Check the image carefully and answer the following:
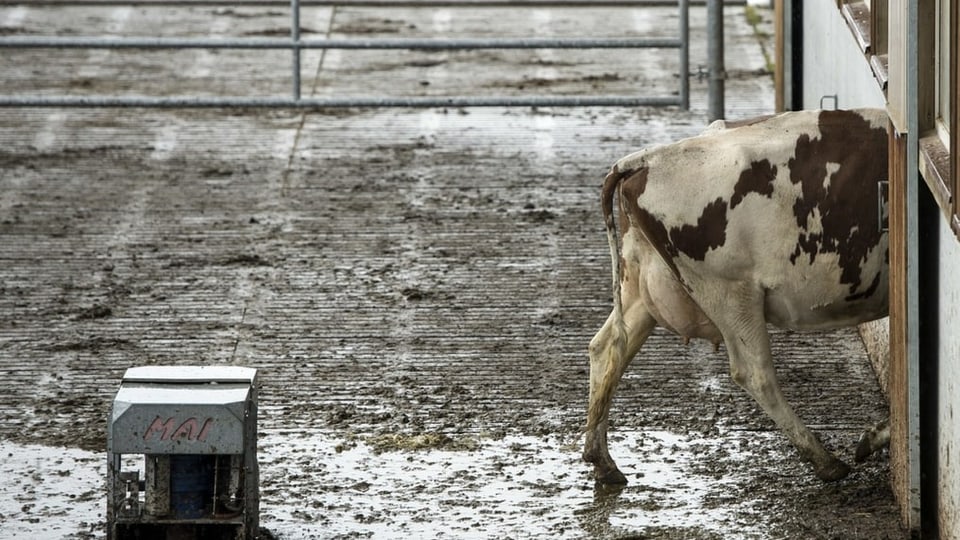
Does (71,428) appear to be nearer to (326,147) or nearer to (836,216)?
(836,216)

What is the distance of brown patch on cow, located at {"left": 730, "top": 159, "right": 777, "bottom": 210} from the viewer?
7.58 meters

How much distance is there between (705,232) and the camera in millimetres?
7602

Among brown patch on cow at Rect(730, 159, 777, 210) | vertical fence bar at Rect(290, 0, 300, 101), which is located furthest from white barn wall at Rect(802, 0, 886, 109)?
vertical fence bar at Rect(290, 0, 300, 101)

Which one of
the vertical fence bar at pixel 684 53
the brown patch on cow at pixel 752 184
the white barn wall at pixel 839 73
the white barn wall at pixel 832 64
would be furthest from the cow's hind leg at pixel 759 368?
the vertical fence bar at pixel 684 53

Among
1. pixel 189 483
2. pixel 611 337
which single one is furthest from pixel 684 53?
pixel 189 483

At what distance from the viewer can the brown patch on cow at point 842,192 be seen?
7605 mm

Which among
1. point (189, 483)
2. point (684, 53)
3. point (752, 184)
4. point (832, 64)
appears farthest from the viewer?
point (684, 53)

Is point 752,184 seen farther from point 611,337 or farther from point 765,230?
point 611,337

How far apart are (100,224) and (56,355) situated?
2355 millimetres

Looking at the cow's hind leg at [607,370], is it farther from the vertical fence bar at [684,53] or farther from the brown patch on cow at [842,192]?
the vertical fence bar at [684,53]

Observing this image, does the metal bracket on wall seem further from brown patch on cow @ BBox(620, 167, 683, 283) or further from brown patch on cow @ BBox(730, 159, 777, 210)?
brown patch on cow @ BBox(620, 167, 683, 283)

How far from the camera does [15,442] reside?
8.38 m

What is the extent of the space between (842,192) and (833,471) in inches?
42.5

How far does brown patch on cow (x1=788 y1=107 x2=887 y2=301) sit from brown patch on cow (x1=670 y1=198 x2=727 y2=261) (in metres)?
0.28
